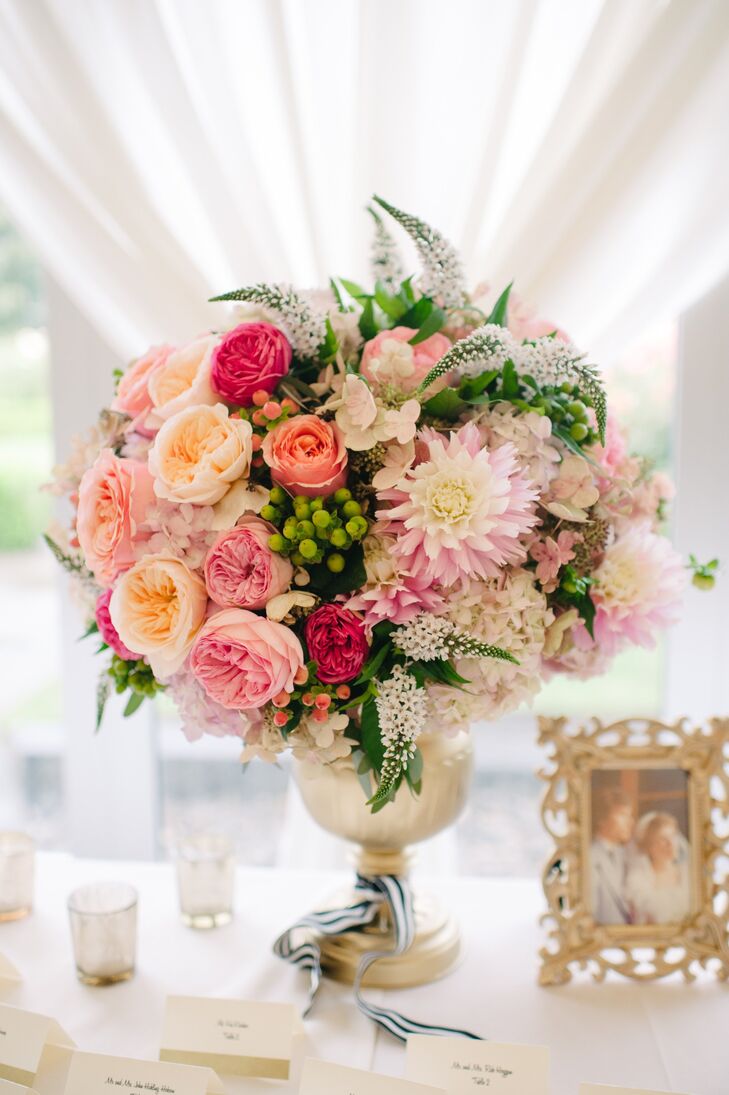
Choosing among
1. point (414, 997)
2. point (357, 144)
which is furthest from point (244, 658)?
point (357, 144)

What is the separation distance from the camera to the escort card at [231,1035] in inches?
35.3

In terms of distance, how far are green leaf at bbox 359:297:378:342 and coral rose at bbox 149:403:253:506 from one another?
176 mm

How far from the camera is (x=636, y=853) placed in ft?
3.46

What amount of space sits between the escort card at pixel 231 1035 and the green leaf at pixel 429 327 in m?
0.67

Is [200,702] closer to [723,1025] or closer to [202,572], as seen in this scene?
[202,572]

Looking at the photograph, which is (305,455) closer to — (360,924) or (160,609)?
(160,609)

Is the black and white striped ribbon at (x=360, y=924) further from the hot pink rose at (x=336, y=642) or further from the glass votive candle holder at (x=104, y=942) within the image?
the hot pink rose at (x=336, y=642)

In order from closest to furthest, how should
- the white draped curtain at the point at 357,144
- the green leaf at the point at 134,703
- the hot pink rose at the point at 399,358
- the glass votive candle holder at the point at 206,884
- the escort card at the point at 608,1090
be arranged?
the escort card at the point at 608,1090
the hot pink rose at the point at 399,358
the green leaf at the point at 134,703
the glass votive candle holder at the point at 206,884
the white draped curtain at the point at 357,144

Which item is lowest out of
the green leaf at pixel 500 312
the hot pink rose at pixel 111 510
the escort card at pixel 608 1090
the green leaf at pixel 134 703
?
the escort card at pixel 608 1090

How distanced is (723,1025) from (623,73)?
1.20 m

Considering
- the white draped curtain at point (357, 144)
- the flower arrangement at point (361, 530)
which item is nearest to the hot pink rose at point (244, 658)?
the flower arrangement at point (361, 530)

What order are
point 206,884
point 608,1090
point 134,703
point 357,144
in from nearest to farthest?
point 608,1090 → point 134,703 → point 206,884 → point 357,144

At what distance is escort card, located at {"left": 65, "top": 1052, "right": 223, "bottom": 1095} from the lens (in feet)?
2.65

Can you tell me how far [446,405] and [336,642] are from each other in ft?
0.81
